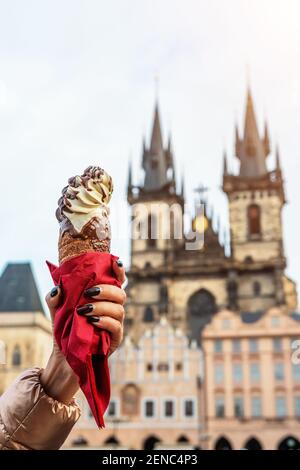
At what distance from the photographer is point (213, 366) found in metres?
23.8

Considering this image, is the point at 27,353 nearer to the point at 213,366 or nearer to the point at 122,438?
the point at 122,438

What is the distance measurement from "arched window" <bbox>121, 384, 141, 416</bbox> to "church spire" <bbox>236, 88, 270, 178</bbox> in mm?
16192

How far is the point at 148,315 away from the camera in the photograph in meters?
32.7

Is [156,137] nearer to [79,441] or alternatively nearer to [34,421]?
[79,441]

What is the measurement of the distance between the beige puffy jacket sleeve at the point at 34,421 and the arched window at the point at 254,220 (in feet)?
106

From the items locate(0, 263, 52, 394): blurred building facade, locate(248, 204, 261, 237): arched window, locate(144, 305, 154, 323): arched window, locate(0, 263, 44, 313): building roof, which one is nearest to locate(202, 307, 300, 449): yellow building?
locate(0, 263, 52, 394): blurred building facade

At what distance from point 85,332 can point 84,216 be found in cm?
44

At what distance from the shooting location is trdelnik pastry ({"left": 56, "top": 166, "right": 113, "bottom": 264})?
6.66 feet

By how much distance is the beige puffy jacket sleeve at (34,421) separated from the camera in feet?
6.55

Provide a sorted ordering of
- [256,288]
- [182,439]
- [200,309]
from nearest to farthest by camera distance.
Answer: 1. [182,439]
2. [200,309]
3. [256,288]

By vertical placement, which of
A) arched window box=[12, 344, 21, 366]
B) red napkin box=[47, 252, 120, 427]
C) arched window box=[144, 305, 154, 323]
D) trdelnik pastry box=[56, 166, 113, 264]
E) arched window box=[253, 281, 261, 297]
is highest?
arched window box=[253, 281, 261, 297]

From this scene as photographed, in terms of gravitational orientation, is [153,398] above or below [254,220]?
below

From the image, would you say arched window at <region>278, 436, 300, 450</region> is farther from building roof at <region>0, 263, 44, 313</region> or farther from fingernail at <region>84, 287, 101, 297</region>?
fingernail at <region>84, 287, 101, 297</region>

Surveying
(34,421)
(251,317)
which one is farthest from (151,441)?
(34,421)
